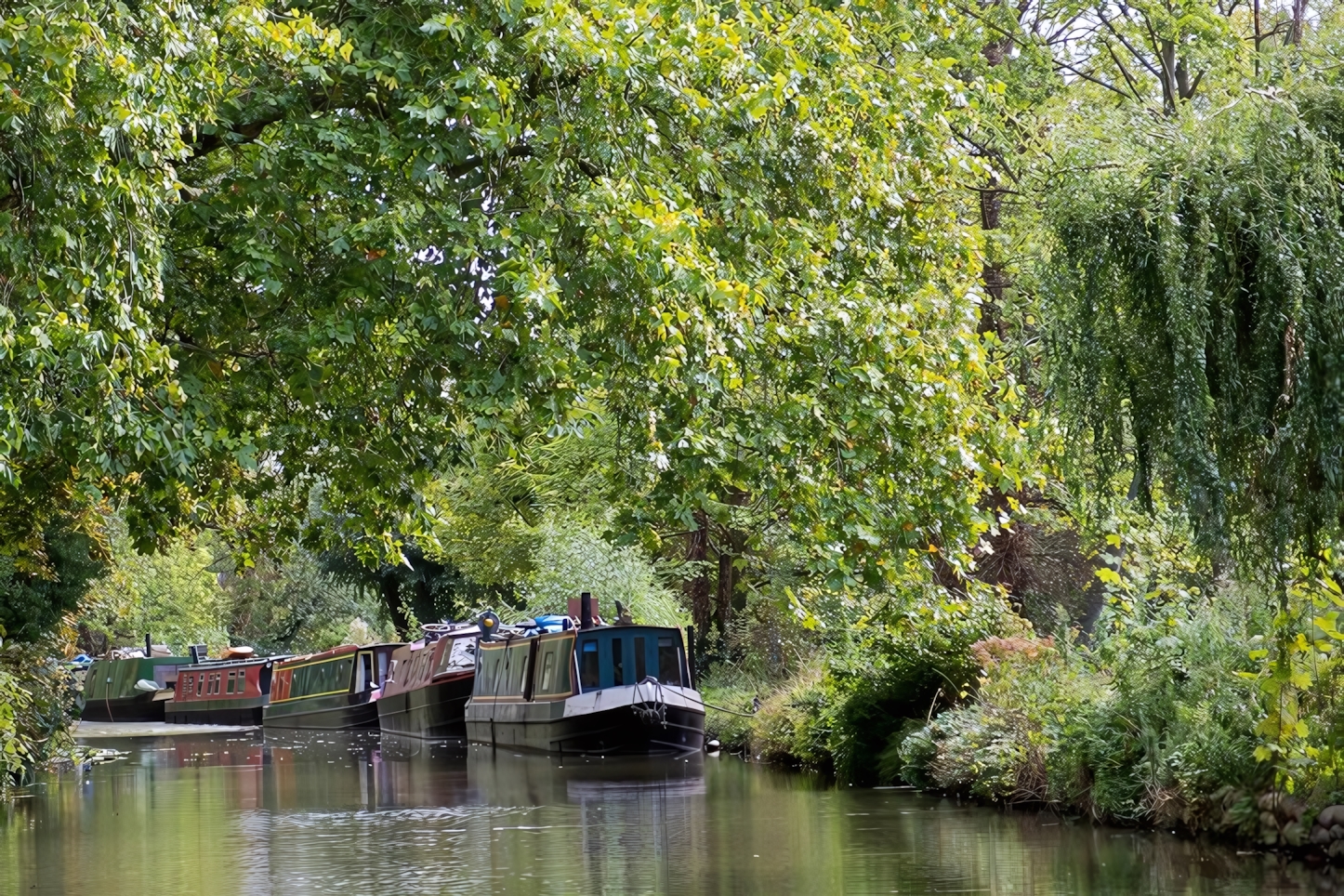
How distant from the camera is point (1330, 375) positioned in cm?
916

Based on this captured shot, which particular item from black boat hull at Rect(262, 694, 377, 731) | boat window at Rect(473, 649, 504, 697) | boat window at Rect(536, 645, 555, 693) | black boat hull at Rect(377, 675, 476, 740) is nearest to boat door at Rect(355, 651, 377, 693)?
black boat hull at Rect(262, 694, 377, 731)

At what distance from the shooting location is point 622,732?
98.1ft

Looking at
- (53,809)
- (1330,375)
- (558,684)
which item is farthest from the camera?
(558,684)

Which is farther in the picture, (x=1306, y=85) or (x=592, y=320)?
(x=592, y=320)

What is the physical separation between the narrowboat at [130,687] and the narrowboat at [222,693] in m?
0.78

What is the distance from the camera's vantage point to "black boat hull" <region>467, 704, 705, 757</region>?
29.4 metres

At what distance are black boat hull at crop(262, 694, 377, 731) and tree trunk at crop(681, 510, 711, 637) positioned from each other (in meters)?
11.3

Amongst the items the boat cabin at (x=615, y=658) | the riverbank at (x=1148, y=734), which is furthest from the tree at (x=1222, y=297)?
the boat cabin at (x=615, y=658)

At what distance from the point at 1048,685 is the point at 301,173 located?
9.03 metres

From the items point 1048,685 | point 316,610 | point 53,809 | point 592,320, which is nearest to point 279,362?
point 592,320

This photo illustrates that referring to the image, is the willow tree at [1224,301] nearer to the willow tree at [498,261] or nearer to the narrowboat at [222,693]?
Answer: the willow tree at [498,261]

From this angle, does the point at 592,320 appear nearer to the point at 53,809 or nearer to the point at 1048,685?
the point at 1048,685

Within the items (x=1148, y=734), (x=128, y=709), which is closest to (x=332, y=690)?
(x=128, y=709)

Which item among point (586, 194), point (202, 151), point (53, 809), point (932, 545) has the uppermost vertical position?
point (202, 151)
